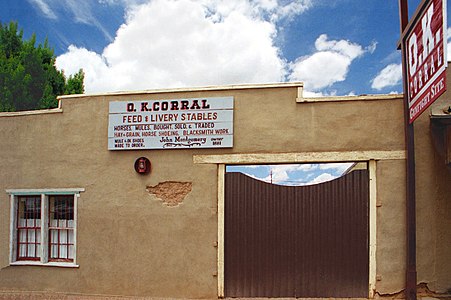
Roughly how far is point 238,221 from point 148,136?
2738 millimetres

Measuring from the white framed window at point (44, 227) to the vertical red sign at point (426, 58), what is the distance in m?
7.32

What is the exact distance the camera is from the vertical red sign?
21.7 feet

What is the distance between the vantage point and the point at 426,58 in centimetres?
725

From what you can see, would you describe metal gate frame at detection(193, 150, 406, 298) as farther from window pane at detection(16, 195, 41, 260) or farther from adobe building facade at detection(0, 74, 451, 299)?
window pane at detection(16, 195, 41, 260)

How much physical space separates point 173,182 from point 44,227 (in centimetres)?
328

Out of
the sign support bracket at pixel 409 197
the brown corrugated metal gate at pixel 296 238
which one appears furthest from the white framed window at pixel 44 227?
the sign support bracket at pixel 409 197

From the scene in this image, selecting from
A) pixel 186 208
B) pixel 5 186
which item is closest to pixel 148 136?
pixel 186 208

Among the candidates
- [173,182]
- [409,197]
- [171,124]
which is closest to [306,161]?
[409,197]

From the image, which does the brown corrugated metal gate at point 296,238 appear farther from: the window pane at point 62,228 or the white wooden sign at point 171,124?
the window pane at point 62,228

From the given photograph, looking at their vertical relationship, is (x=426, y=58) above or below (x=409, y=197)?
above

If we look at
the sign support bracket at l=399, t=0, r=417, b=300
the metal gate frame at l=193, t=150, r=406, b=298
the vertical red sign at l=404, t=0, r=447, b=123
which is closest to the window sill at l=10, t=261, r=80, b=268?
the metal gate frame at l=193, t=150, r=406, b=298

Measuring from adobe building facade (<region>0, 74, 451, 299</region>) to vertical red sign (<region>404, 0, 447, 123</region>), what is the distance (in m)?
1.14

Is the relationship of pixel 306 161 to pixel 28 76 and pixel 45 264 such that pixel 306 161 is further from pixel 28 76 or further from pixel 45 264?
pixel 28 76

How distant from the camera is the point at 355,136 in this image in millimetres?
9266
